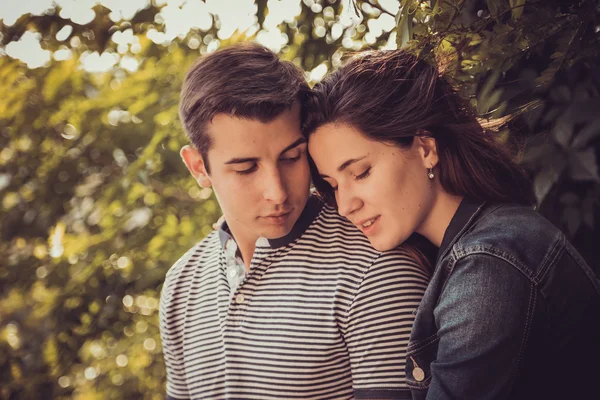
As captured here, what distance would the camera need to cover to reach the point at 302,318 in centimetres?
172

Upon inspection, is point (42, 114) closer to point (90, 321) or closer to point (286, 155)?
point (90, 321)

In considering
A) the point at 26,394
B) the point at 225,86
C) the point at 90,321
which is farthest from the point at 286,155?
the point at 26,394

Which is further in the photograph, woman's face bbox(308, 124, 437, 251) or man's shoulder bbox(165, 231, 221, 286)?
man's shoulder bbox(165, 231, 221, 286)

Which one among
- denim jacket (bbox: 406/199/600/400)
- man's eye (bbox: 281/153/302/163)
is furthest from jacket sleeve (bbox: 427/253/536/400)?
man's eye (bbox: 281/153/302/163)

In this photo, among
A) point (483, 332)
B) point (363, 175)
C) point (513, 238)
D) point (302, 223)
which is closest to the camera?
point (483, 332)

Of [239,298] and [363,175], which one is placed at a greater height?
[363,175]

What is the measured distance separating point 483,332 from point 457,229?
13.9 inches

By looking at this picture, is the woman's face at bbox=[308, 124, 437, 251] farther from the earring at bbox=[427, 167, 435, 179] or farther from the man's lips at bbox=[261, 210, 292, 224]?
the man's lips at bbox=[261, 210, 292, 224]

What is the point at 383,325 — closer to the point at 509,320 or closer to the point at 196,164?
the point at 509,320

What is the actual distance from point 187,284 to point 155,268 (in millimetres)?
379

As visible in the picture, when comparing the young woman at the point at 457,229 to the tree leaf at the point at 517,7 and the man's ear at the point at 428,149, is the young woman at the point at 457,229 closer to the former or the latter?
the man's ear at the point at 428,149

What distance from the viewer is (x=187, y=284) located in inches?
83.7

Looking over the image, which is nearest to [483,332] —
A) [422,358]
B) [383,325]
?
[422,358]

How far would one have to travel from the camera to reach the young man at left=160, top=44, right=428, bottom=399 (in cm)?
161
